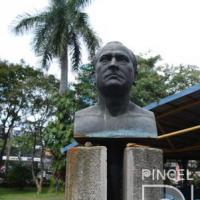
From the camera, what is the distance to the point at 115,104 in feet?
13.5

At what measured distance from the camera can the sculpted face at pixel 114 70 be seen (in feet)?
13.0

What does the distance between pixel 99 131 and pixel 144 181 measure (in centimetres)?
68

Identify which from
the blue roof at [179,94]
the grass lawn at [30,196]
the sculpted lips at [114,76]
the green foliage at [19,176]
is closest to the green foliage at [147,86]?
the grass lawn at [30,196]

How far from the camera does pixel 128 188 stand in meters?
3.71

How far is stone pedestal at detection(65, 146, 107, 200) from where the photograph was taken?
144 inches

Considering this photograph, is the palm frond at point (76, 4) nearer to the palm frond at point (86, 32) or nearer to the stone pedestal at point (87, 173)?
the palm frond at point (86, 32)

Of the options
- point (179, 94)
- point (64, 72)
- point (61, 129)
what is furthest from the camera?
point (64, 72)

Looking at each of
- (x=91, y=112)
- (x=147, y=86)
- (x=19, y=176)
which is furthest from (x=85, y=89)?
(x=91, y=112)

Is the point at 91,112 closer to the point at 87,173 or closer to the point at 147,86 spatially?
the point at 87,173

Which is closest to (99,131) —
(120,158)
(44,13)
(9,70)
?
(120,158)

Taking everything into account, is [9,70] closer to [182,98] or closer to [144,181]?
[182,98]

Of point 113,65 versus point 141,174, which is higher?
point 113,65

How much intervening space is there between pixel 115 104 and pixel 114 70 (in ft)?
1.19

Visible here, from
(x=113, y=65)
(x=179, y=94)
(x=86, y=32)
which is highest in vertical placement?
(x=86, y=32)
